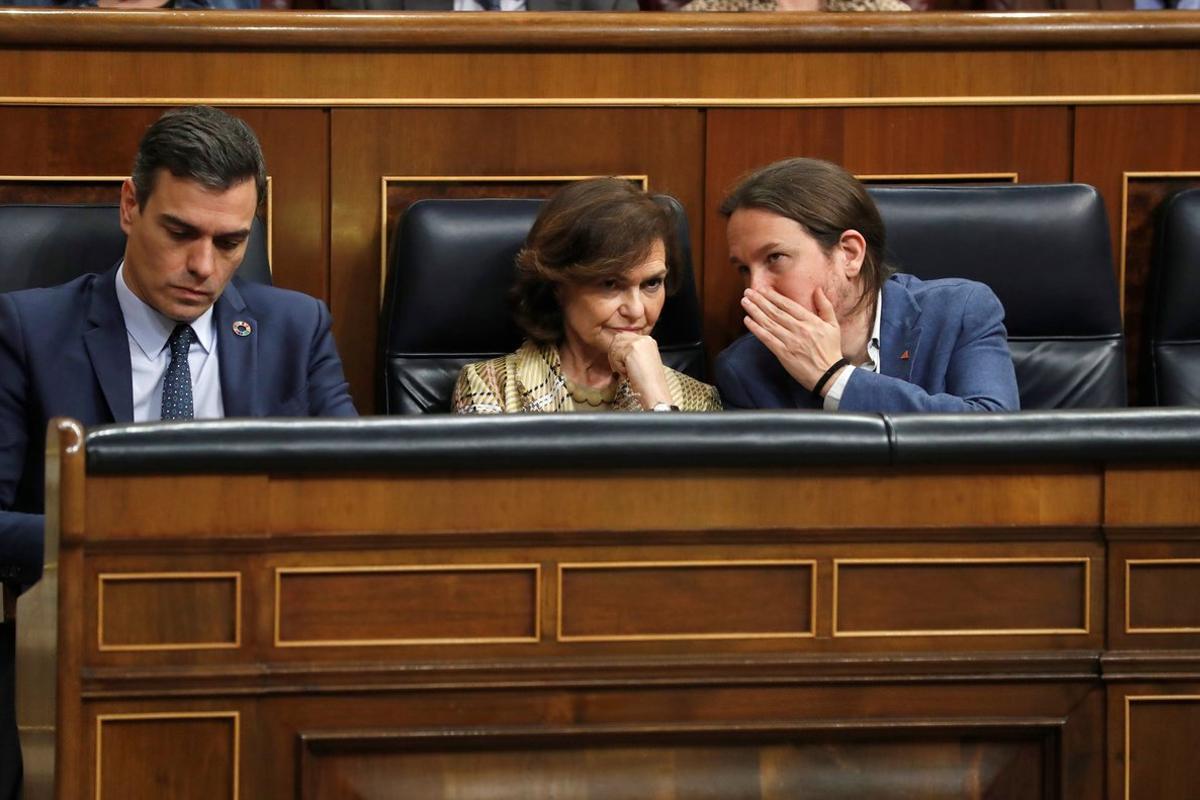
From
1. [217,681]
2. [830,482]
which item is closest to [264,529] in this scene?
[217,681]

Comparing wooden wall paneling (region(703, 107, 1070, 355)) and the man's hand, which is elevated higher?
wooden wall paneling (region(703, 107, 1070, 355))

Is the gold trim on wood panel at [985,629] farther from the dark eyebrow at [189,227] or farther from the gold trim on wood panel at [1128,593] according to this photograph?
the dark eyebrow at [189,227]

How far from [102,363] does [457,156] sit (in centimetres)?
49

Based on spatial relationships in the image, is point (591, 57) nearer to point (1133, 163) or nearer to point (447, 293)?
point (447, 293)

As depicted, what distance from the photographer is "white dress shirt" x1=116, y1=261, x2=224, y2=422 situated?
1.39 m

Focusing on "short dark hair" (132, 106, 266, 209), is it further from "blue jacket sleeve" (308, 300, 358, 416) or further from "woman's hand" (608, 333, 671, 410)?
"woman's hand" (608, 333, 671, 410)

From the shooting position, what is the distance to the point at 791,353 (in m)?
1.45

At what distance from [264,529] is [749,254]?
0.74 metres

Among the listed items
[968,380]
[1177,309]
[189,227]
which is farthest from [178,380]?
[1177,309]

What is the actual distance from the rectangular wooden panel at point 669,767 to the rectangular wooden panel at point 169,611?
89mm

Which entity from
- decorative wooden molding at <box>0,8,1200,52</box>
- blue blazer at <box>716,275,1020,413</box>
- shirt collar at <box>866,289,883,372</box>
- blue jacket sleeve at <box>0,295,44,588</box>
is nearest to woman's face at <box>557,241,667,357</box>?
blue blazer at <box>716,275,1020,413</box>

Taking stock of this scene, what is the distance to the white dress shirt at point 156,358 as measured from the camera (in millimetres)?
1386

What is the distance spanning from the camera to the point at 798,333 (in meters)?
1.45

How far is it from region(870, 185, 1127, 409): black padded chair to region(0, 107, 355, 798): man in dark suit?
2.11 feet
